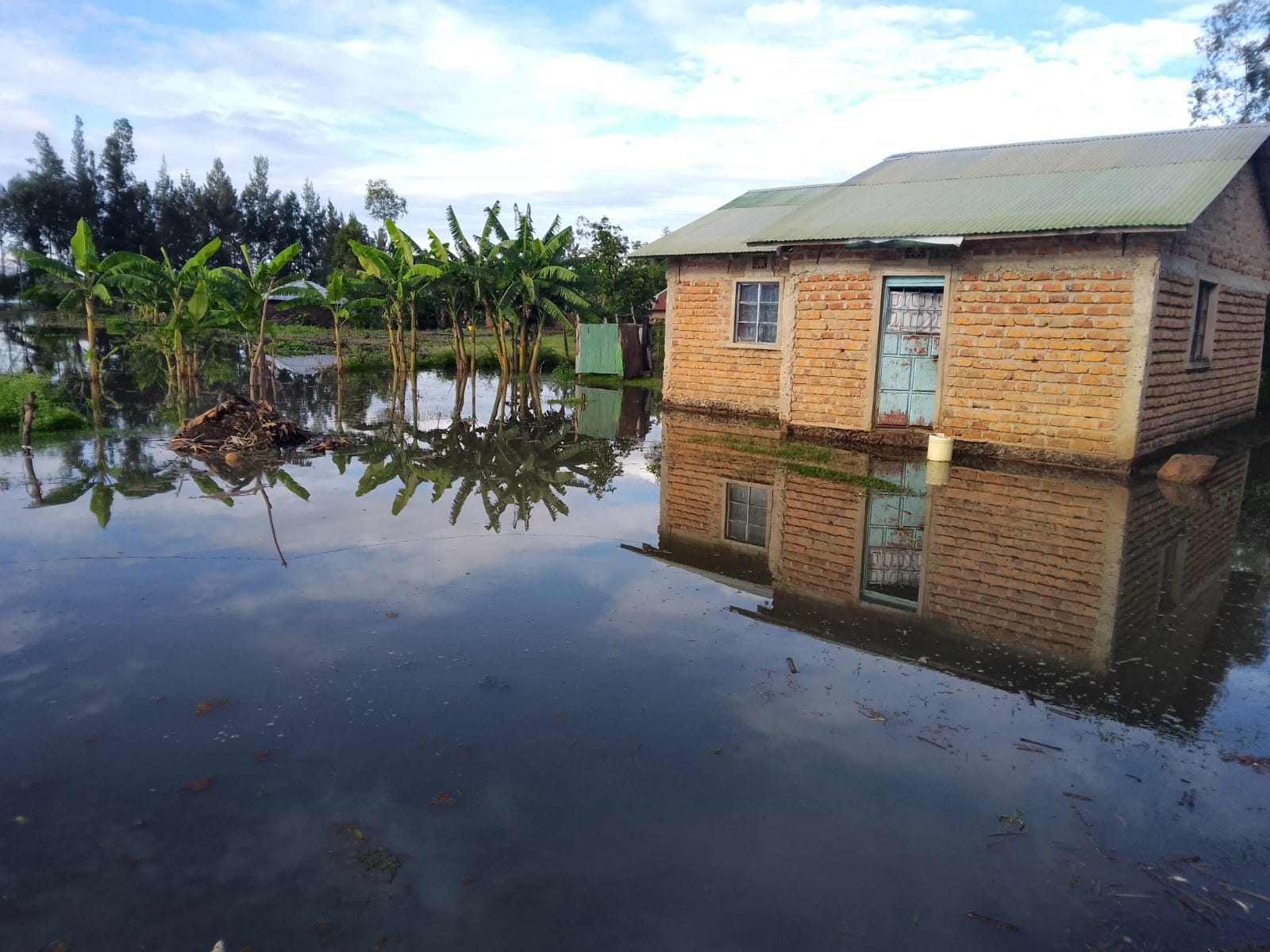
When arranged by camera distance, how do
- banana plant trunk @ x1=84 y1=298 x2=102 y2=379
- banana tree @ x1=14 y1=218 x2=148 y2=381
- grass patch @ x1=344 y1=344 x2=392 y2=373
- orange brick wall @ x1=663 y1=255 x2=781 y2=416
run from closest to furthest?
orange brick wall @ x1=663 y1=255 x2=781 y2=416 → banana tree @ x1=14 y1=218 x2=148 y2=381 → banana plant trunk @ x1=84 y1=298 x2=102 y2=379 → grass patch @ x1=344 y1=344 x2=392 y2=373

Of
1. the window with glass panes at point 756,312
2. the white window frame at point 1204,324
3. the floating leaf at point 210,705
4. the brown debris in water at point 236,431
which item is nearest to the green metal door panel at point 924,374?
the window with glass panes at point 756,312

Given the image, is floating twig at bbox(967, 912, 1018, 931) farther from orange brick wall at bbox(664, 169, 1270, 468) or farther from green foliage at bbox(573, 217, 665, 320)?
green foliage at bbox(573, 217, 665, 320)

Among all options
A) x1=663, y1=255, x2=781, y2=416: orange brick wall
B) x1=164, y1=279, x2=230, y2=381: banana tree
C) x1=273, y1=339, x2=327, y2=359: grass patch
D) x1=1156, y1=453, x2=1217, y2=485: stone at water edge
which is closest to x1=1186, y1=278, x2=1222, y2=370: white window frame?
x1=1156, y1=453, x2=1217, y2=485: stone at water edge

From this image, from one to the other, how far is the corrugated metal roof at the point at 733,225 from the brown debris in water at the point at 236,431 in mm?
7950

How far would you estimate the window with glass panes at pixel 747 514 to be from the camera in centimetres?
820

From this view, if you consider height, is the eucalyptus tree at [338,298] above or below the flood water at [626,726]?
above

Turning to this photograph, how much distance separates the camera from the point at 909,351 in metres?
12.7

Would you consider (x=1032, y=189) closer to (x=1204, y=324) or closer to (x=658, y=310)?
(x=1204, y=324)

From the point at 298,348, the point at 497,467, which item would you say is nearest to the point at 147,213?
the point at 298,348

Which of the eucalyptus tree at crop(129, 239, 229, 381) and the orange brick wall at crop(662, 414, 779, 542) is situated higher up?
the eucalyptus tree at crop(129, 239, 229, 381)

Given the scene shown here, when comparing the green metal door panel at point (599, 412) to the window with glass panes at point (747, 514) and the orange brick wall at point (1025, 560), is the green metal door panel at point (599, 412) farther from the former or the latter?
the orange brick wall at point (1025, 560)

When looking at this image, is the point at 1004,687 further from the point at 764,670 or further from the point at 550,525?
the point at 550,525

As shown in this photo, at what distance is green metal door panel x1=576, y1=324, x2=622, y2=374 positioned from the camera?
81.0ft

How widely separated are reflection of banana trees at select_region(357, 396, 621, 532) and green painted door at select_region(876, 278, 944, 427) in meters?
4.47
